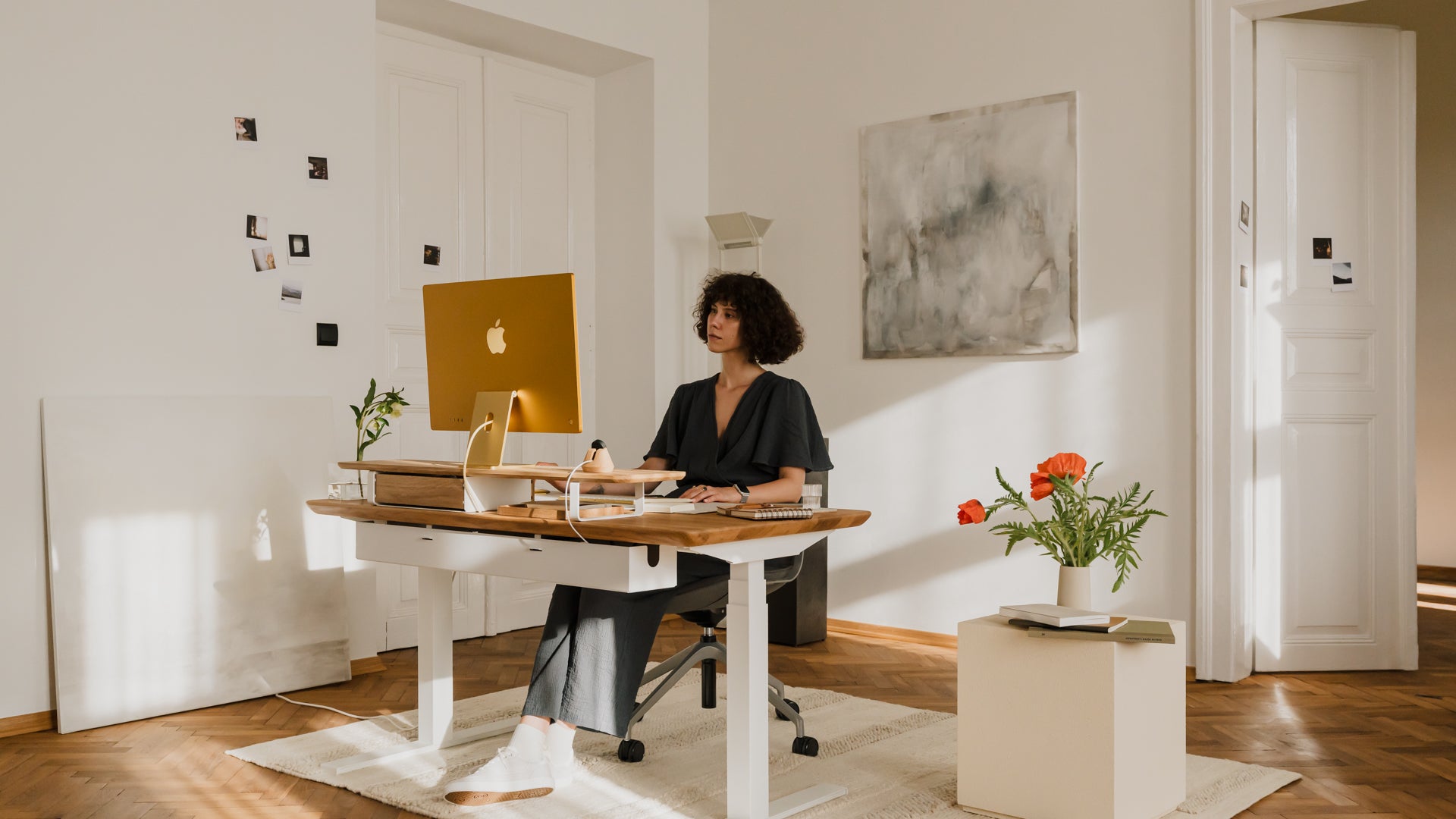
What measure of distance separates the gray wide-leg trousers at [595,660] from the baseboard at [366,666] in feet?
5.23

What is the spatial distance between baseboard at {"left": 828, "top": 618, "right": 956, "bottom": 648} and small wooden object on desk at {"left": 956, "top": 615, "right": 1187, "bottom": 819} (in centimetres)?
193

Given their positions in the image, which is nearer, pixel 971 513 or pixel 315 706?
pixel 971 513

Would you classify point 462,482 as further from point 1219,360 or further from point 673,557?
point 1219,360

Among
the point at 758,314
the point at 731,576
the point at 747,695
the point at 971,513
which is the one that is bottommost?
the point at 747,695

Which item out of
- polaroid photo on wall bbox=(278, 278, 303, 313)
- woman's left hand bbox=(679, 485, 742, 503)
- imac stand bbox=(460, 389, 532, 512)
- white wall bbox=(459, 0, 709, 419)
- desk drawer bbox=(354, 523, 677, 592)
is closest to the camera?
desk drawer bbox=(354, 523, 677, 592)

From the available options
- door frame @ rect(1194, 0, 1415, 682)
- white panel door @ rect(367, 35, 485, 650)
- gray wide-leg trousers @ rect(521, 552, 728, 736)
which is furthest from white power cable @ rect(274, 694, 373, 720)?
door frame @ rect(1194, 0, 1415, 682)

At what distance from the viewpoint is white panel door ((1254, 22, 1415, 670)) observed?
3.95 m

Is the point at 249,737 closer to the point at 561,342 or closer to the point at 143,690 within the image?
the point at 143,690

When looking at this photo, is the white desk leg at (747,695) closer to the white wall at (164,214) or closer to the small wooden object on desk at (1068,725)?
the small wooden object on desk at (1068,725)

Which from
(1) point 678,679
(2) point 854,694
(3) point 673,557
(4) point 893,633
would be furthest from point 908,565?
(3) point 673,557

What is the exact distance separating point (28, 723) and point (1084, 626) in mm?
2837

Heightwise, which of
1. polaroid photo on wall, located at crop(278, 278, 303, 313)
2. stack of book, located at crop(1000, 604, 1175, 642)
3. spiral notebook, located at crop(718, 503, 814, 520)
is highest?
polaroid photo on wall, located at crop(278, 278, 303, 313)

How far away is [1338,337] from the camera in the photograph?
399cm

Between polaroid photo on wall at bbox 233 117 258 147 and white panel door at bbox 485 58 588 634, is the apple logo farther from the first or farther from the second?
white panel door at bbox 485 58 588 634
